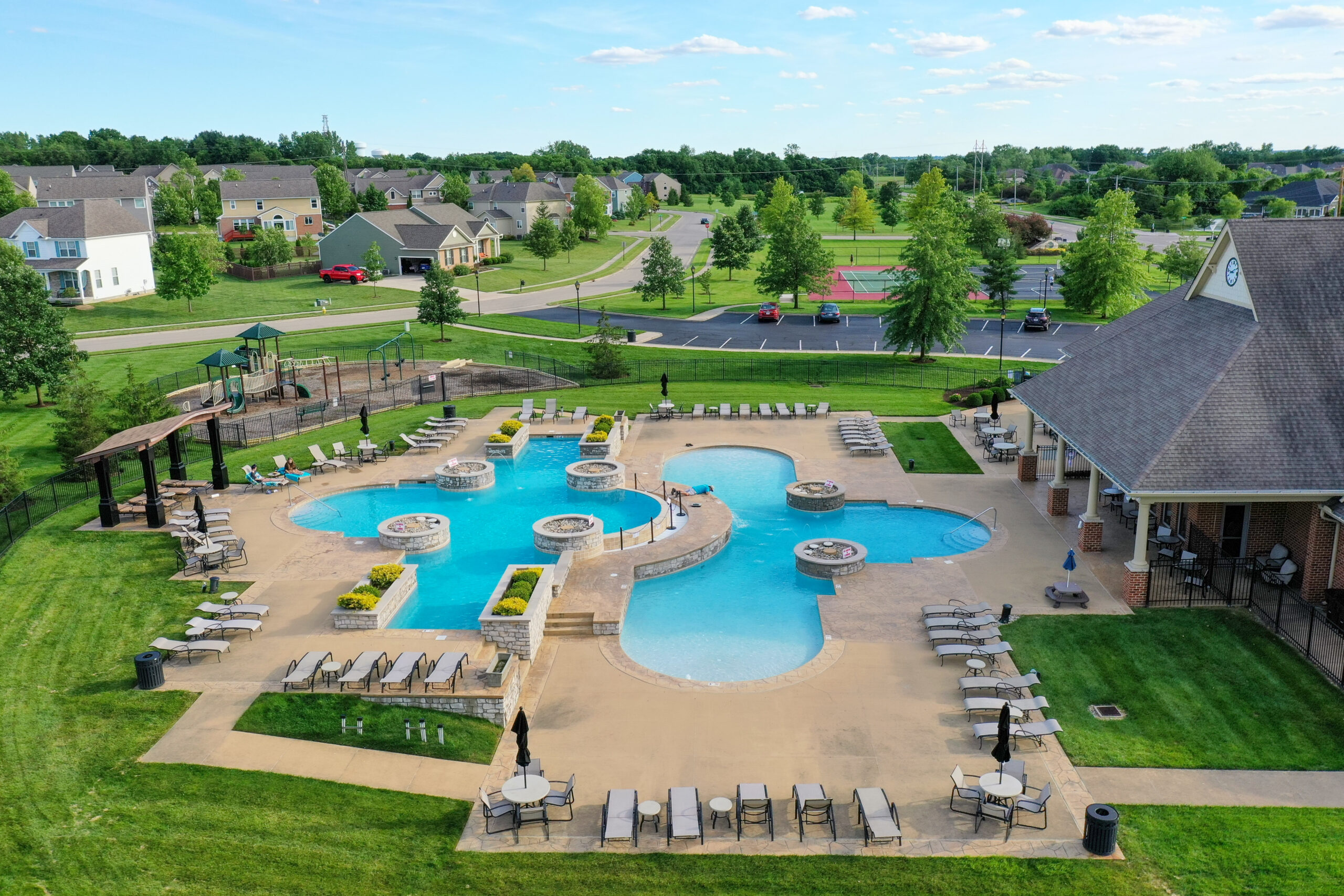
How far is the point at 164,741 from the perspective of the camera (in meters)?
18.9

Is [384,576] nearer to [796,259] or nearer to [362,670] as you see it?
[362,670]

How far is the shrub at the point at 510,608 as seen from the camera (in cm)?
2250

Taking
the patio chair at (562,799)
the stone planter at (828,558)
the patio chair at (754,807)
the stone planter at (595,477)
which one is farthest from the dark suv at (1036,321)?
the patio chair at (562,799)

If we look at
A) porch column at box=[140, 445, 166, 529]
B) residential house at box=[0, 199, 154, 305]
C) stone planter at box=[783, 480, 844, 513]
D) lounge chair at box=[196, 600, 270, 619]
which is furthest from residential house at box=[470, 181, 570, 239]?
lounge chair at box=[196, 600, 270, 619]

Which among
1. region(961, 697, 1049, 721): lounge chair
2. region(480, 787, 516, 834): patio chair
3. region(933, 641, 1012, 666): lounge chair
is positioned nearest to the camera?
region(480, 787, 516, 834): patio chair

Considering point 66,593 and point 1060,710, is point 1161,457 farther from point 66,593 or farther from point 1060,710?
point 66,593

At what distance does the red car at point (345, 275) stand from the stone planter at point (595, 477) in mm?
60387

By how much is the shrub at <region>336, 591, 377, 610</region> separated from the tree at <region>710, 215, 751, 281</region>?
70852 mm

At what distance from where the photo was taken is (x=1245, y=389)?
2455cm

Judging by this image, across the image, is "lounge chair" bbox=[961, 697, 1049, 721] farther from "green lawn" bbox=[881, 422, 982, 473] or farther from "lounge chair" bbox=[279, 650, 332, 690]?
"green lawn" bbox=[881, 422, 982, 473]

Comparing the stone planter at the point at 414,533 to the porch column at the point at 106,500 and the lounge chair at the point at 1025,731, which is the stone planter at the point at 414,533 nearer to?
the porch column at the point at 106,500

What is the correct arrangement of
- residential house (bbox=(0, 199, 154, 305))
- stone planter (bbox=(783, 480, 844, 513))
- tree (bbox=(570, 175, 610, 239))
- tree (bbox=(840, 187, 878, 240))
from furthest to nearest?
tree (bbox=(840, 187, 878, 240))
tree (bbox=(570, 175, 610, 239))
residential house (bbox=(0, 199, 154, 305))
stone planter (bbox=(783, 480, 844, 513))

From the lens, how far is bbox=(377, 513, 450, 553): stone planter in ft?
95.8

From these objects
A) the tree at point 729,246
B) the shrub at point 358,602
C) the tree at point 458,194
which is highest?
the tree at point 458,194
